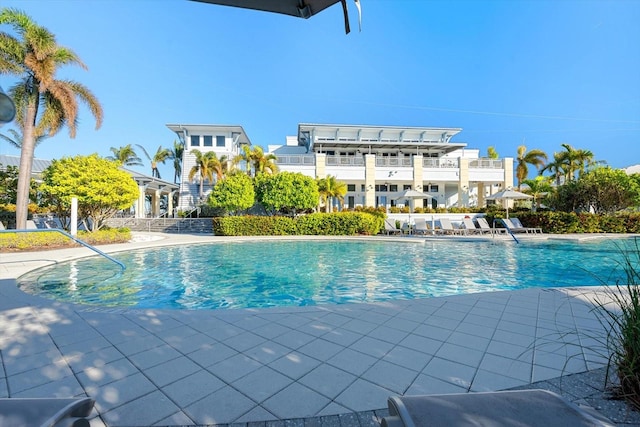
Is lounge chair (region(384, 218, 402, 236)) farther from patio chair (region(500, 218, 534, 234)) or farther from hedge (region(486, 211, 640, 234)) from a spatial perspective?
hedge (region(486, 211, 640, 234))

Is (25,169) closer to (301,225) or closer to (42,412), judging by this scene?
(301,225)

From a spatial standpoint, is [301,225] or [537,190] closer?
[301,225]

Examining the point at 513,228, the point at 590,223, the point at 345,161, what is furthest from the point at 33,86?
the point at 590,223

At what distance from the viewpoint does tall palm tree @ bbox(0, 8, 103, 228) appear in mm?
12430

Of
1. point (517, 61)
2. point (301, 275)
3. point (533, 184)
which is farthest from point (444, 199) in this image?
point (301, 275)

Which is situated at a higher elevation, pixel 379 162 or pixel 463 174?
pixel 379 162

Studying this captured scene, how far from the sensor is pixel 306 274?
8.40 m

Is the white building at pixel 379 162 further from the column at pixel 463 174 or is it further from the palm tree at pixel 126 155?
the palm tree at pixel 126 155

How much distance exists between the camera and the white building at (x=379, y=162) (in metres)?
25.5

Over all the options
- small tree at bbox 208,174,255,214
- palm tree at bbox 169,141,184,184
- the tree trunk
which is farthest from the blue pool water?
palm tree at bbox 169,141,184,184

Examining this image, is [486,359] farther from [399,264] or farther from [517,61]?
[517,61]

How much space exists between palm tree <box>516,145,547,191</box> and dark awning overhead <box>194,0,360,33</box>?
32653 mm

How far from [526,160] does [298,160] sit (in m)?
22.4

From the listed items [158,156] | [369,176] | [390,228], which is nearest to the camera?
[390,228]
